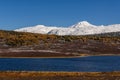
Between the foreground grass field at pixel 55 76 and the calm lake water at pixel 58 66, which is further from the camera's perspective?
the calm lake water at pixel 58 66

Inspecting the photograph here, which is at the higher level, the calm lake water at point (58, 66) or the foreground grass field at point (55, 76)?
the foreground grass field at point (55, 76)

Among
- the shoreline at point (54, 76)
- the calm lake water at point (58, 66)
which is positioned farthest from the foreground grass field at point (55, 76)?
the calm lake water at point (58, 66)

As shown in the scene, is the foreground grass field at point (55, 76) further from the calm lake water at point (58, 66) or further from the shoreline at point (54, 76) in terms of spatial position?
the calm lake water at point (58, 66)

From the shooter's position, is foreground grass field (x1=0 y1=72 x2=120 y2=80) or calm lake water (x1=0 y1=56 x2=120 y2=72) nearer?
foreground grass field (x1=0 y1=72 x2=120 y2=80)

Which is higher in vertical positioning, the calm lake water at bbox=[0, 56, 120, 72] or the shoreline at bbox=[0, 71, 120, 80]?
the shoreline at bbox=[0, 71, 120, 80]

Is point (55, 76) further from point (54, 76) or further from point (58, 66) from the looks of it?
point (58, 66)

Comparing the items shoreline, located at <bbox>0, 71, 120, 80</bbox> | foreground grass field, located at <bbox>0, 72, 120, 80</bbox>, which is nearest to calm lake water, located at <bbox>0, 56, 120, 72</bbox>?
shoreline, located at <bbox>0, 71, 120, 80</bbox>

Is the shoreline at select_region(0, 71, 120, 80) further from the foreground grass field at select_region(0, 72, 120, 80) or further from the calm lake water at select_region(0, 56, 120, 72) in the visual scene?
the calm lake water at select_region(0, 56, 120, 72)

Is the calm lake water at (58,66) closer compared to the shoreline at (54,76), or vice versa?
the shoreline at (54,76)

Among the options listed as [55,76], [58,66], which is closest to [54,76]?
[55,76]

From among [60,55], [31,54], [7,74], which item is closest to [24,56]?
[31,54]

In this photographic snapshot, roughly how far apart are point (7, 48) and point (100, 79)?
6156 inches

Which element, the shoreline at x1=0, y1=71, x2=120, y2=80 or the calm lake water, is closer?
the shoreline at x1=0, y1=71, x2=120, y2=80

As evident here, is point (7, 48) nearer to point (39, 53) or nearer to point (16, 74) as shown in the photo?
point (39, 53)
